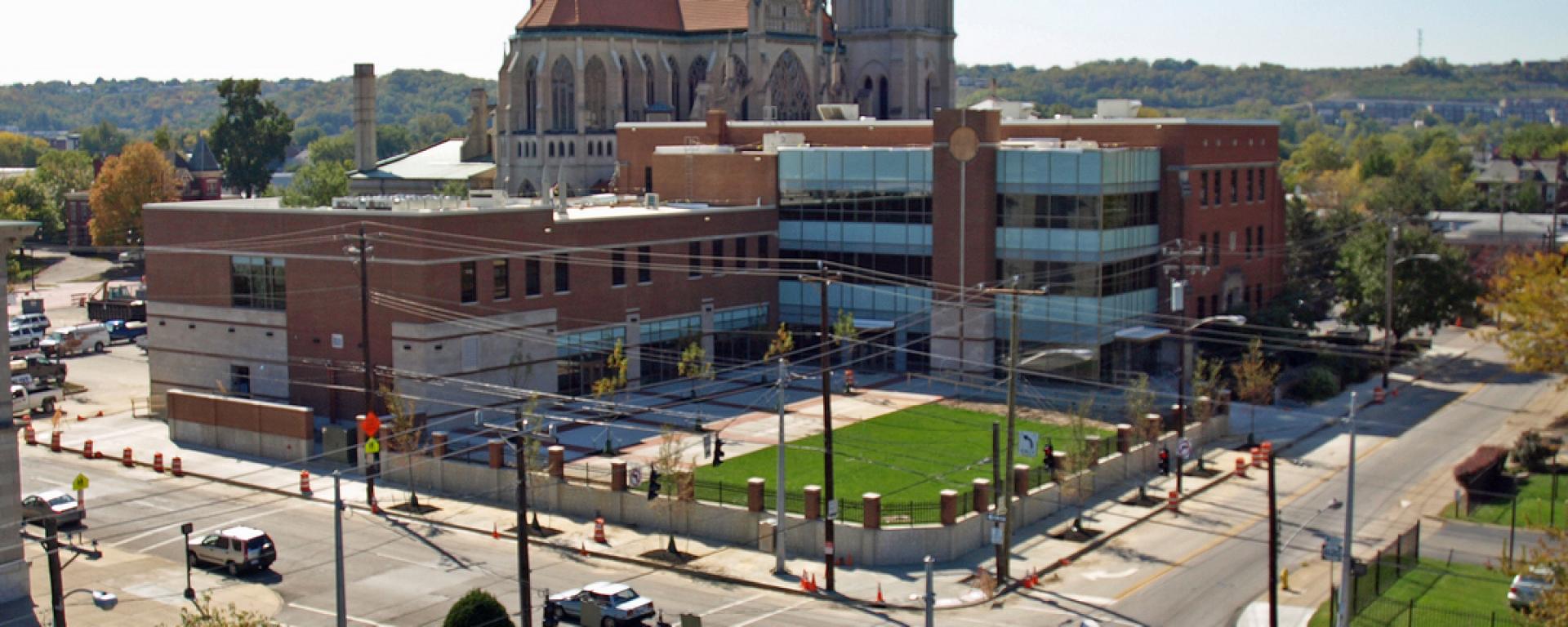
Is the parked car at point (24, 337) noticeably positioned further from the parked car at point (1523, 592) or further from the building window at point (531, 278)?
the parked car at point (1523, 592)

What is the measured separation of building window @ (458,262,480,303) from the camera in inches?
2108

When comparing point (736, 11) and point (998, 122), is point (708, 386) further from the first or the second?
point (736, 11)

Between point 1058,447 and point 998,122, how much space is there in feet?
54.7

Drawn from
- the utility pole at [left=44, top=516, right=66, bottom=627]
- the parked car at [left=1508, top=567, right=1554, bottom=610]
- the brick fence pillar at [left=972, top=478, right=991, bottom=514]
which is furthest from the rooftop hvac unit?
the utility pole at [left=44, top=516, right=66, bottom=627]

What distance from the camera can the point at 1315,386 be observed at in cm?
6119

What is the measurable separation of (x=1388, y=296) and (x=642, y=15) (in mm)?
54056

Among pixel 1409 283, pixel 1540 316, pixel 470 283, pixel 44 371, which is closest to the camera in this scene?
pixel 1540 316

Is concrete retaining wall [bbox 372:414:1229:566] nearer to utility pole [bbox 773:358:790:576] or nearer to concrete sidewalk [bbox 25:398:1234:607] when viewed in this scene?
concrete sidewalk [bbox 25:398:1234:607]

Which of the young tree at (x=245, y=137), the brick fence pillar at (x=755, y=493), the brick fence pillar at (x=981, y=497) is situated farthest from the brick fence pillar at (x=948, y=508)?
the young tree at (x=245, y=137)

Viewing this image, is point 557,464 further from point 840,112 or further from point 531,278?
point 840,112

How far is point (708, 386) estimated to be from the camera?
60.4m

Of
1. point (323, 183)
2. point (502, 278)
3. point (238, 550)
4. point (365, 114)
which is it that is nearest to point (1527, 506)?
point (502, 278)

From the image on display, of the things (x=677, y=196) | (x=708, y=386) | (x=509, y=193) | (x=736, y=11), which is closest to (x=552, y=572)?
(x=708, y=386)

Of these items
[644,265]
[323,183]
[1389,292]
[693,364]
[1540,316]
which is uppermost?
[323,183]
